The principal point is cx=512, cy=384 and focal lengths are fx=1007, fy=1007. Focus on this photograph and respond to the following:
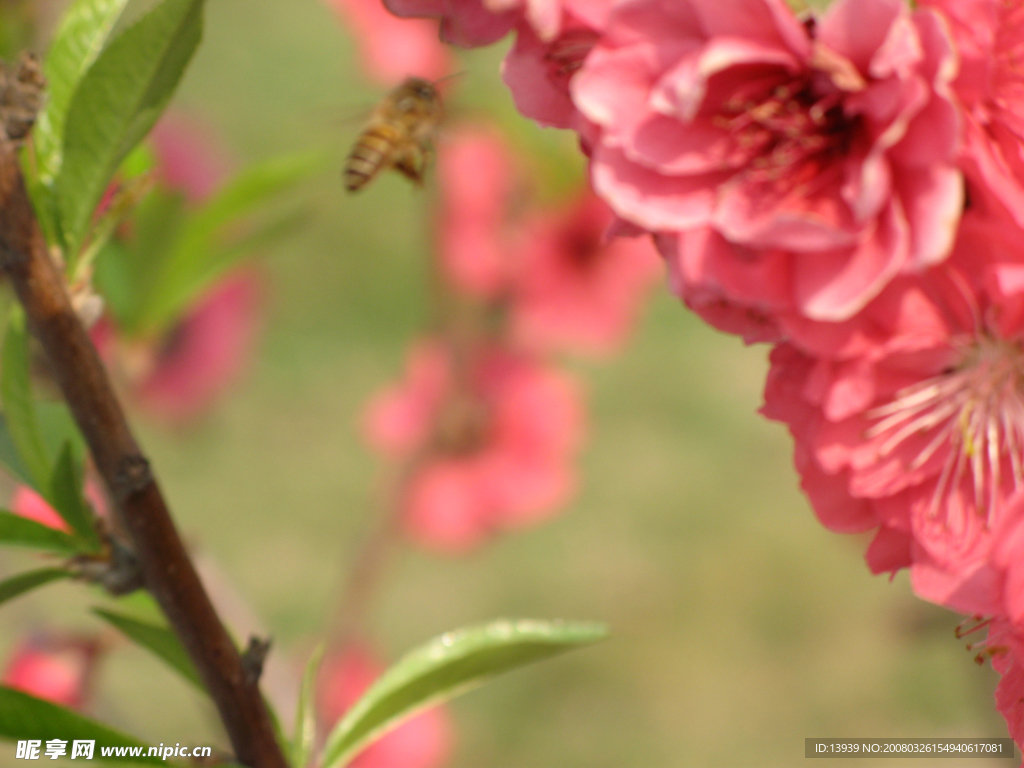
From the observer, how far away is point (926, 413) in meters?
0.52

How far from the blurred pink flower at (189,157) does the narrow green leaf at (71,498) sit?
2.48 feet

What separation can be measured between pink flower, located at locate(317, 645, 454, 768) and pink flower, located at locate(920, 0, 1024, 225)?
100 centimetres

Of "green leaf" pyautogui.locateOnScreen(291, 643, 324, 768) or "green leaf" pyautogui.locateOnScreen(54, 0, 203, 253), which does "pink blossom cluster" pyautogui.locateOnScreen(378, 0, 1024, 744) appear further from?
"green leaf" pyautogui.locateOnScreen(291, 643, 324, 768)

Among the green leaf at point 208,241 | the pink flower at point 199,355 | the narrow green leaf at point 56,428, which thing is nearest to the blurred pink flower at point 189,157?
the pink flower at point 199,355

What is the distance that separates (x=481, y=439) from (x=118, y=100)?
109 cm

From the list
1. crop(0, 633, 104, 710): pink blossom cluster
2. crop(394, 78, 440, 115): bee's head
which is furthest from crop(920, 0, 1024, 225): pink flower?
crop(0, 633, 104, 710): pink blossom cluster

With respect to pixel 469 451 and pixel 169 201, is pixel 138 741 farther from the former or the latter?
pixel 469 451

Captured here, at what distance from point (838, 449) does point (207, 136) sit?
120 cm

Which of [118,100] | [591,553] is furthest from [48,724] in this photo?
[591,553]

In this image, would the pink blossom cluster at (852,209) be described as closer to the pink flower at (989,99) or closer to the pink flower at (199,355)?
the pink flower at (989,99)

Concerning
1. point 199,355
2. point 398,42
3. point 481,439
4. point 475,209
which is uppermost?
point 398,42

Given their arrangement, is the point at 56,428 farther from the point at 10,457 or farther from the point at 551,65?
the point at 551,65

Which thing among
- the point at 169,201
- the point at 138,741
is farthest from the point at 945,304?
the point at 169,201

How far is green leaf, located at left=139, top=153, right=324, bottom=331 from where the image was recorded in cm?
86
